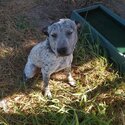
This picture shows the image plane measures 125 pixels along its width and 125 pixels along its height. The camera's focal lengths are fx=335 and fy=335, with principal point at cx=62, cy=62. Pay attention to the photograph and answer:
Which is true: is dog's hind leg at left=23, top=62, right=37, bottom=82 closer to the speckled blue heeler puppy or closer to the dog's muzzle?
the speckled blue heeler puppy

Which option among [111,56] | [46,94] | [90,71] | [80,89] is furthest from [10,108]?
[111,56]

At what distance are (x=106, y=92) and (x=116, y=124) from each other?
0.52m

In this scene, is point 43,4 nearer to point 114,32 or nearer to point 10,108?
point 114,32

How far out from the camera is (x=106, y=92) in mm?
4180

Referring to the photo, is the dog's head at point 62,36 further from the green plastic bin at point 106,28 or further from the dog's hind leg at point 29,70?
the green plastic bin at point 106,28

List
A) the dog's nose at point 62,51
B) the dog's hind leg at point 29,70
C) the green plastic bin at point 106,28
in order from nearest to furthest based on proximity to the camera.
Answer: the dog's nose at point 62,51, the dog's hind leg at point 29,70, the green plastic bin at point 106,28

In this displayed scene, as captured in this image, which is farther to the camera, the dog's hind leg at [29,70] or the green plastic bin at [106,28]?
the green plastic bin at [106,28]

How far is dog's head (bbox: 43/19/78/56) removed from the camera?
3451 mm

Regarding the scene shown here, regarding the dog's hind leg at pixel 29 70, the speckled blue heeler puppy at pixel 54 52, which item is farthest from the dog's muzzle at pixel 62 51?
the dog's hind leg at pixel 29 70

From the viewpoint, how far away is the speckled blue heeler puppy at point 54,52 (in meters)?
3.48

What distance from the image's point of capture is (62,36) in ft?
11.4

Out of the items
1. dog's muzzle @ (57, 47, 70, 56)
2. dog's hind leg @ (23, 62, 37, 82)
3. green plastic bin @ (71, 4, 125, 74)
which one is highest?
dog's muzzle @ (57, 47, 70, 56)

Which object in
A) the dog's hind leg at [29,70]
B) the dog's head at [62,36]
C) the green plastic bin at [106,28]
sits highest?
the dog's head at [62,36]

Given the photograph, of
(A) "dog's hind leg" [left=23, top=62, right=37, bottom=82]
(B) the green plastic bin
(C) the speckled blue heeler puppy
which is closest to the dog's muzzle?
(C) the speckled blue heeler puppy
